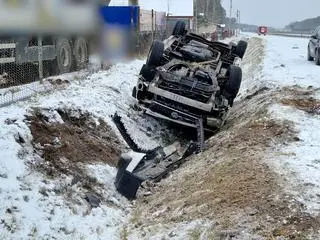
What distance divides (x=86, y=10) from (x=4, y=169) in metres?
2.60

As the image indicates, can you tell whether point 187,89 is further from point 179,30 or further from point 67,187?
point 67,187

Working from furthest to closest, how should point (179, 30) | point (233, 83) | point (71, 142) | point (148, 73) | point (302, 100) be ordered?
1. point (179, 30)
2. point (302, 100)
3. point (148, 73)
4. point (233, 83)
5. point (71, 142)

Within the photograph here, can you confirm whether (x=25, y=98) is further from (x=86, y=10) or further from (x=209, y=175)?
(x=86, y=10)

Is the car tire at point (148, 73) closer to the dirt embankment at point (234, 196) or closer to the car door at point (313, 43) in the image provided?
the dirt embankment at point (234, 196)

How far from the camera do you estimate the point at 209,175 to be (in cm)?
673

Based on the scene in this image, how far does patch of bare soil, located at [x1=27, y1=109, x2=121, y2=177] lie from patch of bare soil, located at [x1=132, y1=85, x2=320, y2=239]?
0.99 meters

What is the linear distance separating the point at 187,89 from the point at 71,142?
333 centimetres

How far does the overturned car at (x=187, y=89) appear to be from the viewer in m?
9.99

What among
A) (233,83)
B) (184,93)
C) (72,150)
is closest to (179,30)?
(233,83)

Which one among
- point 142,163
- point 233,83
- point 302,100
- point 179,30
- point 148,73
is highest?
point 179,30

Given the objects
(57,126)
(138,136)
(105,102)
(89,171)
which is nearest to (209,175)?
(89,171)

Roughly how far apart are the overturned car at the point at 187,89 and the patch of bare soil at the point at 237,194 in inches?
40.9

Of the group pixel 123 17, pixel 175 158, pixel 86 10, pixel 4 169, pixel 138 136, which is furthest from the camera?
pixel 123 17

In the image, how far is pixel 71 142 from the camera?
7.38m
